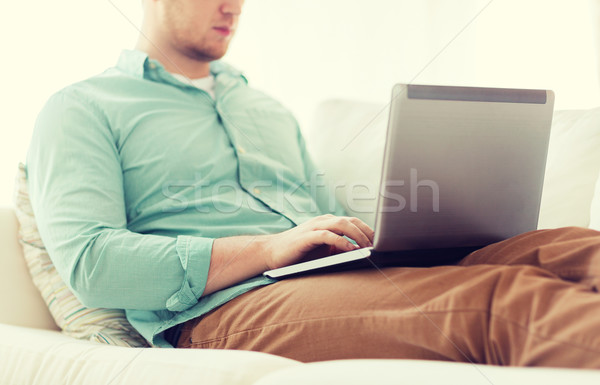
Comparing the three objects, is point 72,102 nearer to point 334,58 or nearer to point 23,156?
point 23,156

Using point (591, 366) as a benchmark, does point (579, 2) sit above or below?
above

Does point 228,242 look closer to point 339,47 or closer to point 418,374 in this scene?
point 418,374

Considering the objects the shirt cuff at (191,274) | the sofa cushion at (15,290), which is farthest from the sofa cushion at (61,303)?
the shirt cuff at (191,274)

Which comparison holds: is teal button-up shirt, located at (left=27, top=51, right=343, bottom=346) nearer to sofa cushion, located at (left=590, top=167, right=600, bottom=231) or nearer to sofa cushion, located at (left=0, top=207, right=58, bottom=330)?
sofa cushion, located at (left=0, top=207, right=58, bottom=330)

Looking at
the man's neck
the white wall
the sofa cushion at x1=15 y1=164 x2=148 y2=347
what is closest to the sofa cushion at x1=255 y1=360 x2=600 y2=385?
the sofa cushion at x1=15 y1=164 x2=148 y2=347

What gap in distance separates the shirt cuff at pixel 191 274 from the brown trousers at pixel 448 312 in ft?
0.15

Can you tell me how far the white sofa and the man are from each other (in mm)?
89

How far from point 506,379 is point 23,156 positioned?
1445 mm

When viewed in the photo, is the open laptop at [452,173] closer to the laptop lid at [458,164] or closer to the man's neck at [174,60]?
the laptop lid at [458,164]

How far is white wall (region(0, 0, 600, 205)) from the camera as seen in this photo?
1.43 metres

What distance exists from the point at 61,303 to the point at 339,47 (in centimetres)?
161

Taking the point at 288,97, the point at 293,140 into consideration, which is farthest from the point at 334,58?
the point at 293,140

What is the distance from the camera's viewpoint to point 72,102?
970mm

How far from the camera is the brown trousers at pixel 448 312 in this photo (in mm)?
496
